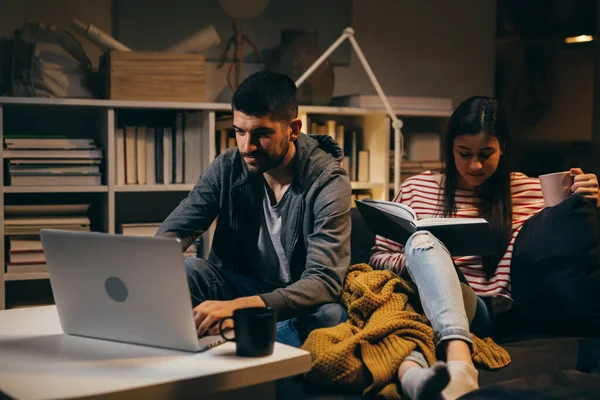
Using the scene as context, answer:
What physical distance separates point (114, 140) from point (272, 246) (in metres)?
1.24

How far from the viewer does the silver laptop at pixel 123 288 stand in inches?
50.9

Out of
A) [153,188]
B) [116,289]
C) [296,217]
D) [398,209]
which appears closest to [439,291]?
[398,209]

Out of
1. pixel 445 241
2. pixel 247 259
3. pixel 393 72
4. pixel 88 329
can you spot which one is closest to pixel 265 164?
pixel 247 259

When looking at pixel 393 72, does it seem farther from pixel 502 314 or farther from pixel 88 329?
pixel 88 329

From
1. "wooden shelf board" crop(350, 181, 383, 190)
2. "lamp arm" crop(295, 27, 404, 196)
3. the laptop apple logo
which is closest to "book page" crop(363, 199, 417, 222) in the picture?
the laptop apple logo

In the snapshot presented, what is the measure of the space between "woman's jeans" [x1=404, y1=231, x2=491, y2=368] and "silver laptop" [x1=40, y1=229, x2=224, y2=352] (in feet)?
1.83

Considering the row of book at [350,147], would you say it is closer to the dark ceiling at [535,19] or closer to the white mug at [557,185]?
the dark ceiling at [535,19]

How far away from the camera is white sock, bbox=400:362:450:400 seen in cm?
141

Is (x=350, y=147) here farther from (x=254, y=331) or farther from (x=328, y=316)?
(x=254, y=331)

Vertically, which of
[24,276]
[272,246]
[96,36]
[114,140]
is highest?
[96,36]

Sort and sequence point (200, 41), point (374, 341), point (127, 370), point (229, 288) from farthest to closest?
point (200, 41) → point (229, 288) → point (374, 341) → point (127, 370)

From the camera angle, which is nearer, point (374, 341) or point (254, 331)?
point (254, 331)

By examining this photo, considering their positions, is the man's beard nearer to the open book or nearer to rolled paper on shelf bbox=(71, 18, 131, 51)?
the open book

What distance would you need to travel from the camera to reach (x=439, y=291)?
1.79 meters
